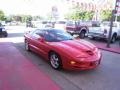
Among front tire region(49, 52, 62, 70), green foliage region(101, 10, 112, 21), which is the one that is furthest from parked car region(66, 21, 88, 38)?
green foliage region(101, 10, 112, 21)

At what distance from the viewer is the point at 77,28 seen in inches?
659

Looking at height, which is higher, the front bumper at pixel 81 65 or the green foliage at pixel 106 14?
the green foliage at pixel 106 14

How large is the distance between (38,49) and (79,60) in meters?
2.38

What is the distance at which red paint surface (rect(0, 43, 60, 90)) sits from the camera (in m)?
5.05

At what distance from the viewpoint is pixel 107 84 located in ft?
17.7

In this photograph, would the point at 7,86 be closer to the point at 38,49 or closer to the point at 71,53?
the point at 71,53

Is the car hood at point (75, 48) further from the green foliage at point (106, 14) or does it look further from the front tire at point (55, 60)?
the green foliage at point (106, 14)

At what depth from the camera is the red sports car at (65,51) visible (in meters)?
5.91

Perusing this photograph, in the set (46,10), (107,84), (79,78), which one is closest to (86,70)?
(79,78)

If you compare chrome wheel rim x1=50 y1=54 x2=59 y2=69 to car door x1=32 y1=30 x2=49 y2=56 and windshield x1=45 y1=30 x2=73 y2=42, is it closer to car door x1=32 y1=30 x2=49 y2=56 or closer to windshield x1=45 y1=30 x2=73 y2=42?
car door x1=32 y1=30 x2=49 y2=56

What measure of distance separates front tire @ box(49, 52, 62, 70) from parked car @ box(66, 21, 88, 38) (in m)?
10.1

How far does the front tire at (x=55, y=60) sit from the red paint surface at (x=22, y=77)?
54cm

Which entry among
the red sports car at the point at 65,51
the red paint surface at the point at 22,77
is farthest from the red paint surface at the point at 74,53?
the red paint surface at the point at 22,77

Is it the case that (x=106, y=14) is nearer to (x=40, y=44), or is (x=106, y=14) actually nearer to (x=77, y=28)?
(x=77, y=28)
